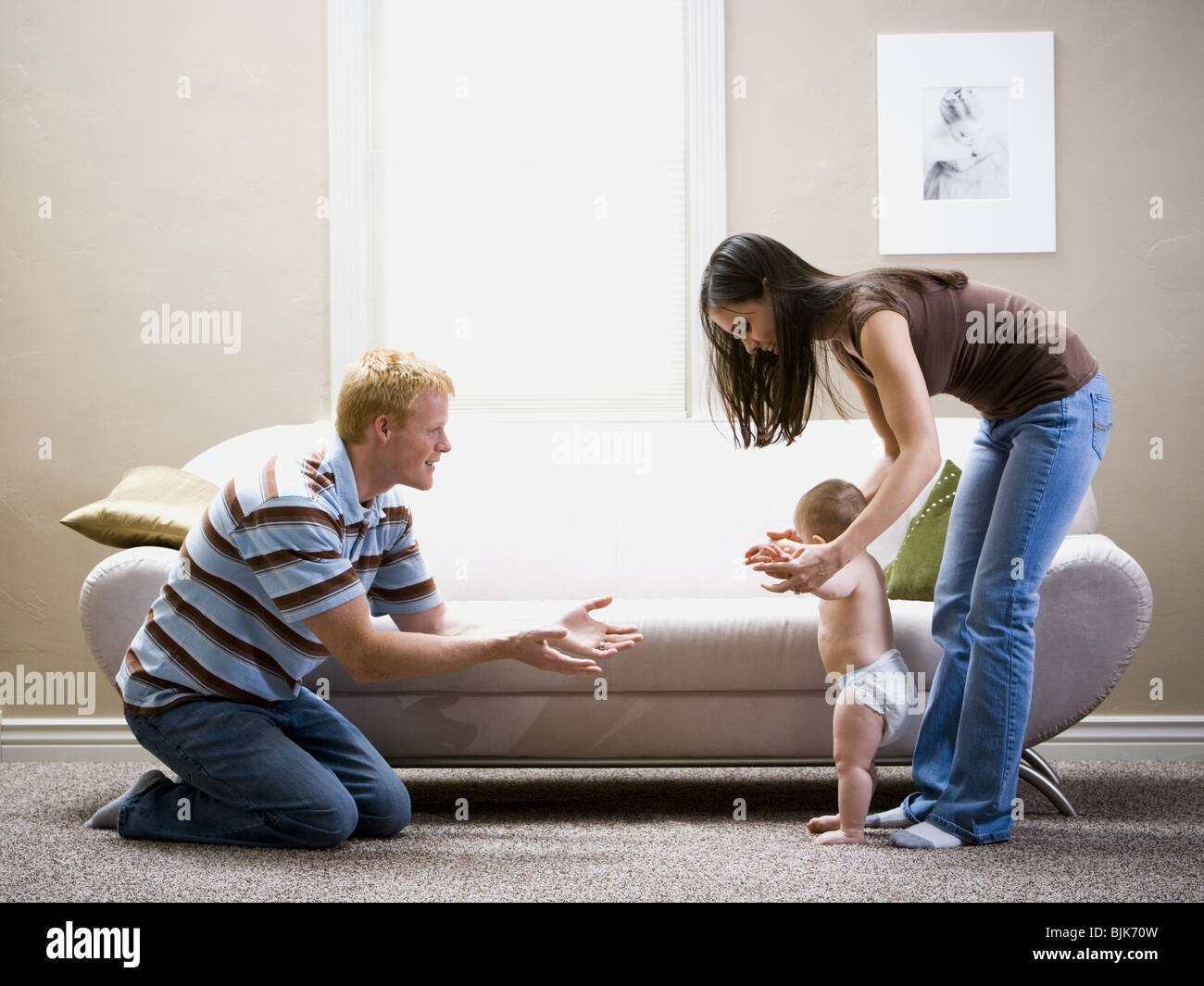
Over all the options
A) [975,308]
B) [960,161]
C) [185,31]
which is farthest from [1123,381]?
[185,31]

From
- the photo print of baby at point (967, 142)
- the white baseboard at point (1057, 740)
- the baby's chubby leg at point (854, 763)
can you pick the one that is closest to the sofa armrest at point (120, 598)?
the white baseboard at point (1057, 740)

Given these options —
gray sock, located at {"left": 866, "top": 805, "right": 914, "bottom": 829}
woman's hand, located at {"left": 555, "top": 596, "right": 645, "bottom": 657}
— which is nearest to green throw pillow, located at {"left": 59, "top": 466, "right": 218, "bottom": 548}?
woman's hand, located at {"left": 555, "top": 596, "right": 645, "bottom": 657}

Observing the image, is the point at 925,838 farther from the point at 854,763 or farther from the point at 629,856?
the point at 629,856

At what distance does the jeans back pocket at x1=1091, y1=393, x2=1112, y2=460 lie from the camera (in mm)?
2014

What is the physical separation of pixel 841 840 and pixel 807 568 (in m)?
0.59

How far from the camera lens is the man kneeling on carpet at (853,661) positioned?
2.04 meters

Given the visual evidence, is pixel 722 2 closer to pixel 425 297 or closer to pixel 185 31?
pixel 425 297

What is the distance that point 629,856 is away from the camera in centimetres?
198

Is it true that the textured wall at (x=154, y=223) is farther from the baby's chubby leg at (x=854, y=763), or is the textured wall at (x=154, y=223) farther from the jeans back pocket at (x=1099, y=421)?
the jeans back pocket at (x=1099, y=421)

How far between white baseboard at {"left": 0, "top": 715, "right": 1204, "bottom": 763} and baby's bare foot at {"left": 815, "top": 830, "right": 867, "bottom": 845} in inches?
60.7

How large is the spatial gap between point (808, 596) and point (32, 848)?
169cm

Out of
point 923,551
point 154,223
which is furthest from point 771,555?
point 154,223

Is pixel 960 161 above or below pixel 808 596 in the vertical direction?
above

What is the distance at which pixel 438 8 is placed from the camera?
355 cm
